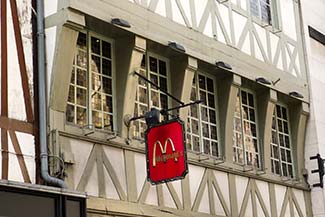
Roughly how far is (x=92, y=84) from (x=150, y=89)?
1146mm

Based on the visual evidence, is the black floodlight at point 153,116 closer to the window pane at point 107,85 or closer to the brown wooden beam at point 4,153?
the window pane at point 107,85

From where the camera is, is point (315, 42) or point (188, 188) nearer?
point (188, 188)

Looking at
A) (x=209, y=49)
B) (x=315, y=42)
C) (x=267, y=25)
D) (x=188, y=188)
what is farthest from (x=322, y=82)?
(x=188, y=188)

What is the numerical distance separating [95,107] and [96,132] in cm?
46

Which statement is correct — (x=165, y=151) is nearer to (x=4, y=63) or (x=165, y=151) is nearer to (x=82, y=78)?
(x=82, y=78)

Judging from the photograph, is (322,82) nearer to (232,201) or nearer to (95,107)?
(232,201)

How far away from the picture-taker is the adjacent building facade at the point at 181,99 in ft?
28.1

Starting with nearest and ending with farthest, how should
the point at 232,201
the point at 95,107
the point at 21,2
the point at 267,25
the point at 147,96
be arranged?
the point at 21,2 < the point at 95,107 < the point at 147,96 < the point at 232,201 < the point at 267,25

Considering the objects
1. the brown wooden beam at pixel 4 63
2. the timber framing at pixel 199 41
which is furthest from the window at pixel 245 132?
the brown wooden beam at pixel 4 63

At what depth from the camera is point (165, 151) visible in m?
8.98

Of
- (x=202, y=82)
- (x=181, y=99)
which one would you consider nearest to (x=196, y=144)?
(x=181, y=99)

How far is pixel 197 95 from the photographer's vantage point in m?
11.0

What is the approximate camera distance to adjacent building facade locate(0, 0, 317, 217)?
28.1 feet

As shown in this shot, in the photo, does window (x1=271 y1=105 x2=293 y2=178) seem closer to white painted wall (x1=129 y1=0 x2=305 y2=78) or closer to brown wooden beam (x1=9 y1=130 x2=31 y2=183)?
white painted wall (x1=129 y1=0 x2=305 y2=78)
